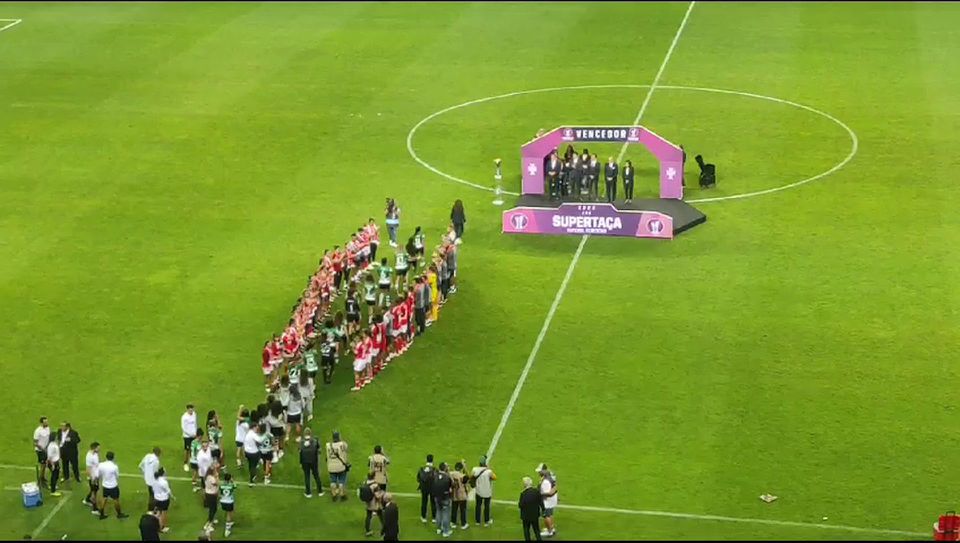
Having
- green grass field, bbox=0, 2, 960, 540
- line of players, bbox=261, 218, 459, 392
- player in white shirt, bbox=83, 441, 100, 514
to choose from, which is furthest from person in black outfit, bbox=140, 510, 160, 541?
line of players, bbox=261, 218, 459, 392

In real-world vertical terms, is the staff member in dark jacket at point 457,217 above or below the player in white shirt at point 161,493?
above

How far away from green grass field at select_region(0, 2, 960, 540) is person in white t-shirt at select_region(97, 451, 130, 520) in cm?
32

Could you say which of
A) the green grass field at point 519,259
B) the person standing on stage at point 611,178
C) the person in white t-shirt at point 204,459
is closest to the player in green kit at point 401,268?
the green grass field at point 519,259

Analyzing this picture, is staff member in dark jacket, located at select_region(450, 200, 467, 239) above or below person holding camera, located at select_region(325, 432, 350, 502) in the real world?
above

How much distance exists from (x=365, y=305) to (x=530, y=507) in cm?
1151

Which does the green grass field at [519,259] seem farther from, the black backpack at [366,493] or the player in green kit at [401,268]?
the player in green kit at [401,268]

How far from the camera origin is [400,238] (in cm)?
4106

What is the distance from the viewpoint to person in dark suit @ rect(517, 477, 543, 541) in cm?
2688

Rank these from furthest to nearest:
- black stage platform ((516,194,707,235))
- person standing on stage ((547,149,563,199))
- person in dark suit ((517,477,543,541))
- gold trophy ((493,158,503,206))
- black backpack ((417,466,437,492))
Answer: person standing on stage ((547,149,563,199))
gold trophy ((493,158,503,206))
black stage platform ((516,194,707,235))
black backpack ((417,466,437,492))
person in dark suit ((517,477,543,541))

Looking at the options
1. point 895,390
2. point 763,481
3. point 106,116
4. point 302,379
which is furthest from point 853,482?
point 106,116

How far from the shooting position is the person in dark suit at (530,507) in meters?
26.9

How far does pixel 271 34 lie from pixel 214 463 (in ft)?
112

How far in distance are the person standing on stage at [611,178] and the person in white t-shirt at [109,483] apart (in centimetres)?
1801

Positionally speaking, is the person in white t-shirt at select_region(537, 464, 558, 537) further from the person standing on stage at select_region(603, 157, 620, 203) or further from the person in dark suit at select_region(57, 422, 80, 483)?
the person standing on stage at select_region(603, 157, 620, 203)
